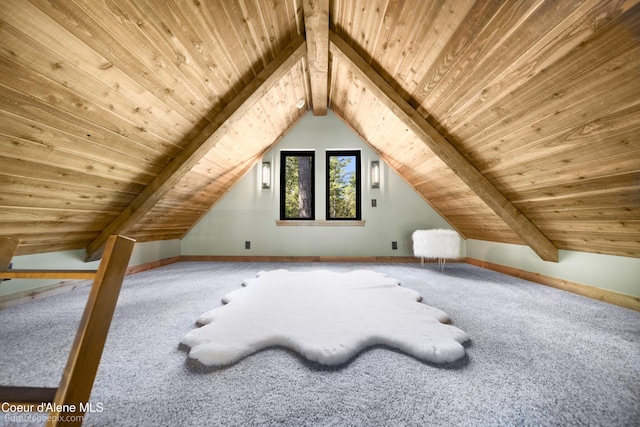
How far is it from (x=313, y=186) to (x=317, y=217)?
59 cm

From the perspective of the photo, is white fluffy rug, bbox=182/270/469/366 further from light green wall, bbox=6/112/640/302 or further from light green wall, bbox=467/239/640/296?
light green wall, bbox=6/112/640/302

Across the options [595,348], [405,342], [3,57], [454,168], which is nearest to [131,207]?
[3,57]

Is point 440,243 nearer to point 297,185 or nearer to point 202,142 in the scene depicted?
point 297,185

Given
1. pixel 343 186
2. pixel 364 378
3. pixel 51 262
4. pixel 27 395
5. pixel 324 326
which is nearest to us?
pixel 27 395

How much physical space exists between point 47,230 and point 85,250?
0.60 metres

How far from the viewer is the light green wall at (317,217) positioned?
4.25 m

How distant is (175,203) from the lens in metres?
3.28

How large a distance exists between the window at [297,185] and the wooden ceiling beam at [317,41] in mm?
1228

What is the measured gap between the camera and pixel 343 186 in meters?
5.06

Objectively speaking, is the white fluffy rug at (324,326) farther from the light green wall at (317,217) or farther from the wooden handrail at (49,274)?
the light green wall at (317,217)

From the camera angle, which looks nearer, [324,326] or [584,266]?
[324,326]

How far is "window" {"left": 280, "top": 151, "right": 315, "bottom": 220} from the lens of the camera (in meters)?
4.39

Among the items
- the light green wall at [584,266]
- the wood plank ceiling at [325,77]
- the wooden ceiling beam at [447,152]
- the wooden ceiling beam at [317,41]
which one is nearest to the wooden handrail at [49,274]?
the wood plank ceiling at [325,77]

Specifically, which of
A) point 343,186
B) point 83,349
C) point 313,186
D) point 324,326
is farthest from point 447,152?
point 83,349
